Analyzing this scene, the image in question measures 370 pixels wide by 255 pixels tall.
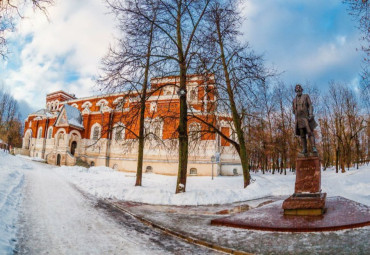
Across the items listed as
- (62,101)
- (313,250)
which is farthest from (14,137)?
(313,250)

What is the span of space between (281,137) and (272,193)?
17.9 metres

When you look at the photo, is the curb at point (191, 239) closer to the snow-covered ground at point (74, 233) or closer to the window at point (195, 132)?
the snow-covered ground at point (74, 233)

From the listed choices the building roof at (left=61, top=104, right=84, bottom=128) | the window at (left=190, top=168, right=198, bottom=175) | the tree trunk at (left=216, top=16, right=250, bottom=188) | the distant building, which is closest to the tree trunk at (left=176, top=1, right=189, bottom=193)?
the distant building

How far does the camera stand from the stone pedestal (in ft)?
22.8

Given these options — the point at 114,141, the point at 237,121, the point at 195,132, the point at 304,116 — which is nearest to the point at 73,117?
the point at 114,141

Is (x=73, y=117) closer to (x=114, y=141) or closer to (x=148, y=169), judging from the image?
(x=114, y=141)

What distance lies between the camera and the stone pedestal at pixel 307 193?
6.95 meters

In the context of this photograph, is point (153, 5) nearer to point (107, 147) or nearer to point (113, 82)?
point (113, 82)

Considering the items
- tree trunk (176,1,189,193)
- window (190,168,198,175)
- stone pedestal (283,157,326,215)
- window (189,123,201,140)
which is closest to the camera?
stone pedestal (283,157,326,215)

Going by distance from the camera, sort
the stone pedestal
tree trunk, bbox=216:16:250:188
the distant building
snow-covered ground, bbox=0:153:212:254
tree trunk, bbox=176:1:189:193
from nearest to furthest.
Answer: snow-covered ground, bbox=0:153:212:254 → the stone pedestal → tree trunk, bbox=176:1:189:193 → tree trunk, bbox=216:16:250:188 → the distant building

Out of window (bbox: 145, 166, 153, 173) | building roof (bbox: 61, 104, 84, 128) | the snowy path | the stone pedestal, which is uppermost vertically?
building roof (bbox: 61, 104, 84, 128)

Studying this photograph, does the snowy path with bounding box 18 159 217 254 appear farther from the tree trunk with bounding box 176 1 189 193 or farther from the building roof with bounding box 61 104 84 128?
the building roof with bounding box 61 104 84 128

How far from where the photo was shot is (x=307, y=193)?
299 inches

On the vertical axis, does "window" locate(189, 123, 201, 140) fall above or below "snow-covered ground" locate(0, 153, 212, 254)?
above
